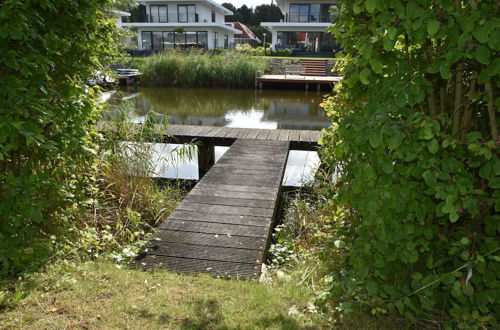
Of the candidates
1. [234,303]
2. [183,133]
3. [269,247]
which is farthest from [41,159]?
[183,133]

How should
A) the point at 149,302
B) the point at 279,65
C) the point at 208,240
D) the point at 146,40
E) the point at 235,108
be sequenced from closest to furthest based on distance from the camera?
the point at 149,302, the point at 208,240, the point at 235,108, the point at 279,65, the point at 146,40

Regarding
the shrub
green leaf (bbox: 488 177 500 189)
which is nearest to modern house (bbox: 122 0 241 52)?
the shrub

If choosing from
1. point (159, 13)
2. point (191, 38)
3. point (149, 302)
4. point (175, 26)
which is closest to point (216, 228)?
point (149, 302)

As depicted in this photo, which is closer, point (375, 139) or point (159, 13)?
point (375, 139)

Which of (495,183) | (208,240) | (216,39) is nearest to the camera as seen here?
(495,183)

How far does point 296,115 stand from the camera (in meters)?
13.6

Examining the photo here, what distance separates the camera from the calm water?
38.9ft

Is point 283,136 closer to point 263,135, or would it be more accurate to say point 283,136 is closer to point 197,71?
point 263,135

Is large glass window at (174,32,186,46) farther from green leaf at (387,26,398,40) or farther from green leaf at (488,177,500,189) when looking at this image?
green leaf at (488,177,500,189)

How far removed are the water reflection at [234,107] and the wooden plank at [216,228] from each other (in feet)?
26.3

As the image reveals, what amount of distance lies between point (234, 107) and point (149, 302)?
1271 centimetres

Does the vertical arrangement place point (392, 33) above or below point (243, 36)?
below

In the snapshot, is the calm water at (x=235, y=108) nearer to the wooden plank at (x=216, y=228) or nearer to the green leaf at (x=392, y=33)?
the wooden plank at (x=216, y=228)

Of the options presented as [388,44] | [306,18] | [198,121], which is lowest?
[198,121]
